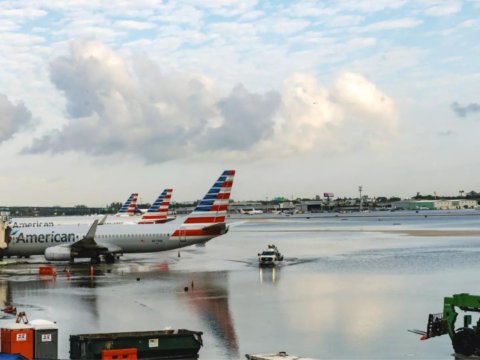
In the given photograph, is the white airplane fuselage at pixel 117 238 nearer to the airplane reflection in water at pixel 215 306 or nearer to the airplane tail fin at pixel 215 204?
the airplane tail fin at pixel 215 204

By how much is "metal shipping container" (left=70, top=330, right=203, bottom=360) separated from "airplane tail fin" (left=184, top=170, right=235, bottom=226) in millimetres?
36810

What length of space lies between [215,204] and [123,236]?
8894 mm

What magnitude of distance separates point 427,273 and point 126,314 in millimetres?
25091

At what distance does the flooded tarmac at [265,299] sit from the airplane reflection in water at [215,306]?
0.05 meters

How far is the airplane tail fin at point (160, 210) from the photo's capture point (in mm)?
95500

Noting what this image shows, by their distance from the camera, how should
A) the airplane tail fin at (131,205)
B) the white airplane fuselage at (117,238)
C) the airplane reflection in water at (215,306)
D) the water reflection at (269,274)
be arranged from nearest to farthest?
the airplane reflection in water at (215,306), the water reflection at (269,274), the white airplane fuselage at (117,238), the airplane tail fin at (131,205)

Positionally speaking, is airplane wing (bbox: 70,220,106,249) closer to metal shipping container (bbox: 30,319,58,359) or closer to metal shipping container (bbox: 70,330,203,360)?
metal shipping container (bbox: 70,330,203,360)

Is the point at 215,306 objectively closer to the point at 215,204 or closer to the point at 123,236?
Answer: the point at 215,204

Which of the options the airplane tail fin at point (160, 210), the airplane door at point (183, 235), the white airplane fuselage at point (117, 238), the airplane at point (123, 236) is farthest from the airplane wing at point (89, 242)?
the airplane tail fin at point (160, 210)

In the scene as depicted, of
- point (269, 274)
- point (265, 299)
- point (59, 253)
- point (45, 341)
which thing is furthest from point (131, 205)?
point (45, 341)

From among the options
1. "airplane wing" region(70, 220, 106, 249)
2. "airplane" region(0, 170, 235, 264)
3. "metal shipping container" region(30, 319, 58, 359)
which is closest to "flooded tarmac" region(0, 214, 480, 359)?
"metal shipping container" region(30, 319, 58, 359)

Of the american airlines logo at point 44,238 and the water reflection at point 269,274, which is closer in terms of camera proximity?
the water reflection at point 269,274

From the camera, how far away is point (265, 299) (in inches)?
1383

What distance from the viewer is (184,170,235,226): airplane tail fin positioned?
59406 millimetres
